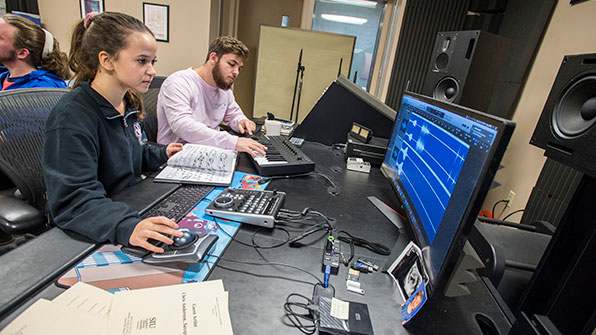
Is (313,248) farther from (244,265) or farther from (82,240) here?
(82,240)

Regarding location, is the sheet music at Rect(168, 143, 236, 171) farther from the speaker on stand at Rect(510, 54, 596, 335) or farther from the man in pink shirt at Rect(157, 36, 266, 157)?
the speaker on stand at Rect(510, 54, 596, 335)

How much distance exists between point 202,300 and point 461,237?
495 mm

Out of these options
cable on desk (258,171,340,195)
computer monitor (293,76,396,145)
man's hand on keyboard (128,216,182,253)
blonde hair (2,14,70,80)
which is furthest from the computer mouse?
blonde hair (2,14,70,80)

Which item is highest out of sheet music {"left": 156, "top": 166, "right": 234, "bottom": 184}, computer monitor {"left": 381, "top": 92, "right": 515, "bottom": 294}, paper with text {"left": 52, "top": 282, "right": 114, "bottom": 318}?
computer monitor {"left": 381, "top": 92, "right": 515, "bottom": 294}

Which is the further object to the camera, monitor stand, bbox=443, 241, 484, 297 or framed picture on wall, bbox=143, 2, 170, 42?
framed picture on wall, bbox=143, 2, 170, 42

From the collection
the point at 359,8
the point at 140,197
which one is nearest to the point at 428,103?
the point at 140,197

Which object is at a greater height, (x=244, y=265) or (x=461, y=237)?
(x=461, y=237)

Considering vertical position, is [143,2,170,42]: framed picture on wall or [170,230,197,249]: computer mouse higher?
[143,2,170,42]: framed picture on wall

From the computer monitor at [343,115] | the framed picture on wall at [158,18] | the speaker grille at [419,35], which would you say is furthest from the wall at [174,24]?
the speaker grille at [419,35]

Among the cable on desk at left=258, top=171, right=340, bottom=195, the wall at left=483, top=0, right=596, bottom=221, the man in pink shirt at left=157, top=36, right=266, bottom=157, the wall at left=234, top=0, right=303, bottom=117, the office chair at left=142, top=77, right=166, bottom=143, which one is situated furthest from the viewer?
the wall at left=234, top=0, right=303, bottom=117

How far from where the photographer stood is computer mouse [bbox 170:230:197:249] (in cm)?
65

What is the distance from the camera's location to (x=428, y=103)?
0.86 metres

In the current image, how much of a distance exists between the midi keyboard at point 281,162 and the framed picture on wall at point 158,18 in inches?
100

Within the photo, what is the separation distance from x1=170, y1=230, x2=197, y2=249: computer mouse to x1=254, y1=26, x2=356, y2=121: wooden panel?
120 inches
